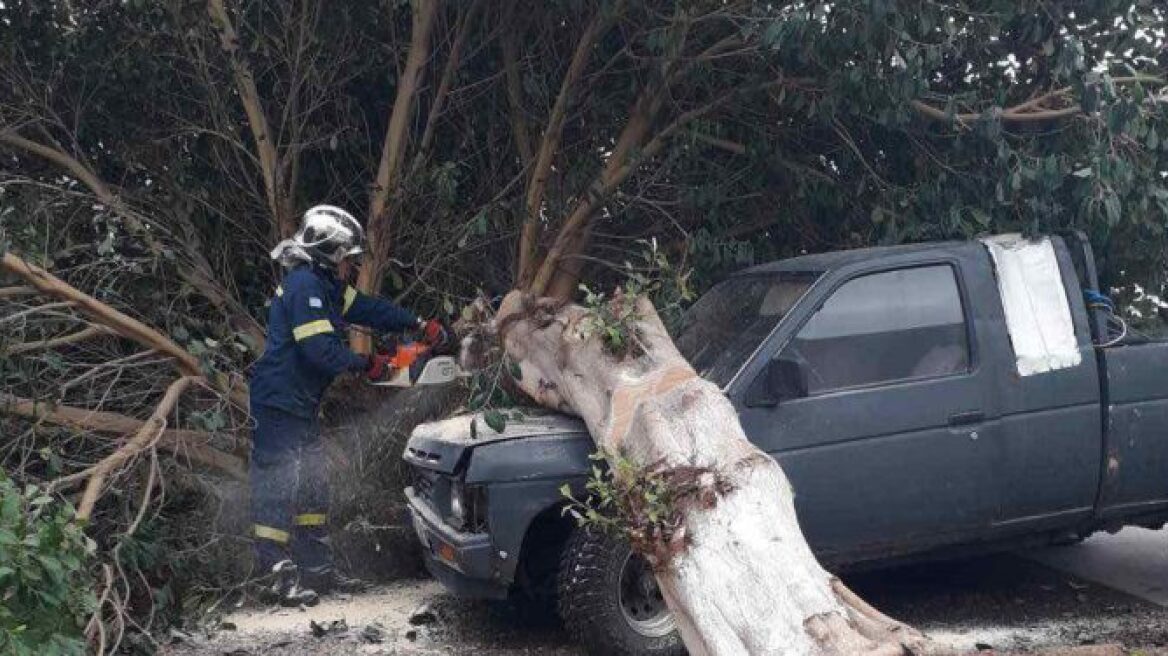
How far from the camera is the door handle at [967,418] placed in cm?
543

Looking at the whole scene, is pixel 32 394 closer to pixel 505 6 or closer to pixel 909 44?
pixel 505 6

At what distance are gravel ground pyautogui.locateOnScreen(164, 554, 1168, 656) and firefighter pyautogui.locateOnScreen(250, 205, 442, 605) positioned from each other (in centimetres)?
26

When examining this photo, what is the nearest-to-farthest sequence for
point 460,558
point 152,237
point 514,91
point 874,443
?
point 460,558, point 874,443, point 152,237, point 514,91

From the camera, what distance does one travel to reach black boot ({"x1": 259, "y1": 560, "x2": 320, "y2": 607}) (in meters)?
6.15

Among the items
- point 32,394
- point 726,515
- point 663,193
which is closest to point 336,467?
point 32,394

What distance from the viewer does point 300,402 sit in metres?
6.38

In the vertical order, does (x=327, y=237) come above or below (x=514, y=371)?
above

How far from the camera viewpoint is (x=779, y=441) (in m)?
5.23

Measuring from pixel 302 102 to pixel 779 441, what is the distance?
4145 mm

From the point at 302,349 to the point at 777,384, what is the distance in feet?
7.89

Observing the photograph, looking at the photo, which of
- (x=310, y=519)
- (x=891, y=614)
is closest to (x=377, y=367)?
(x=310, y=519)

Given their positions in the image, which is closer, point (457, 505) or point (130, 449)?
point (457, 505)

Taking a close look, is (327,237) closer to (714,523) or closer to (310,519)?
(310,519)

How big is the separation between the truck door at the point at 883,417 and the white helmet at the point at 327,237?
94.4 inches
